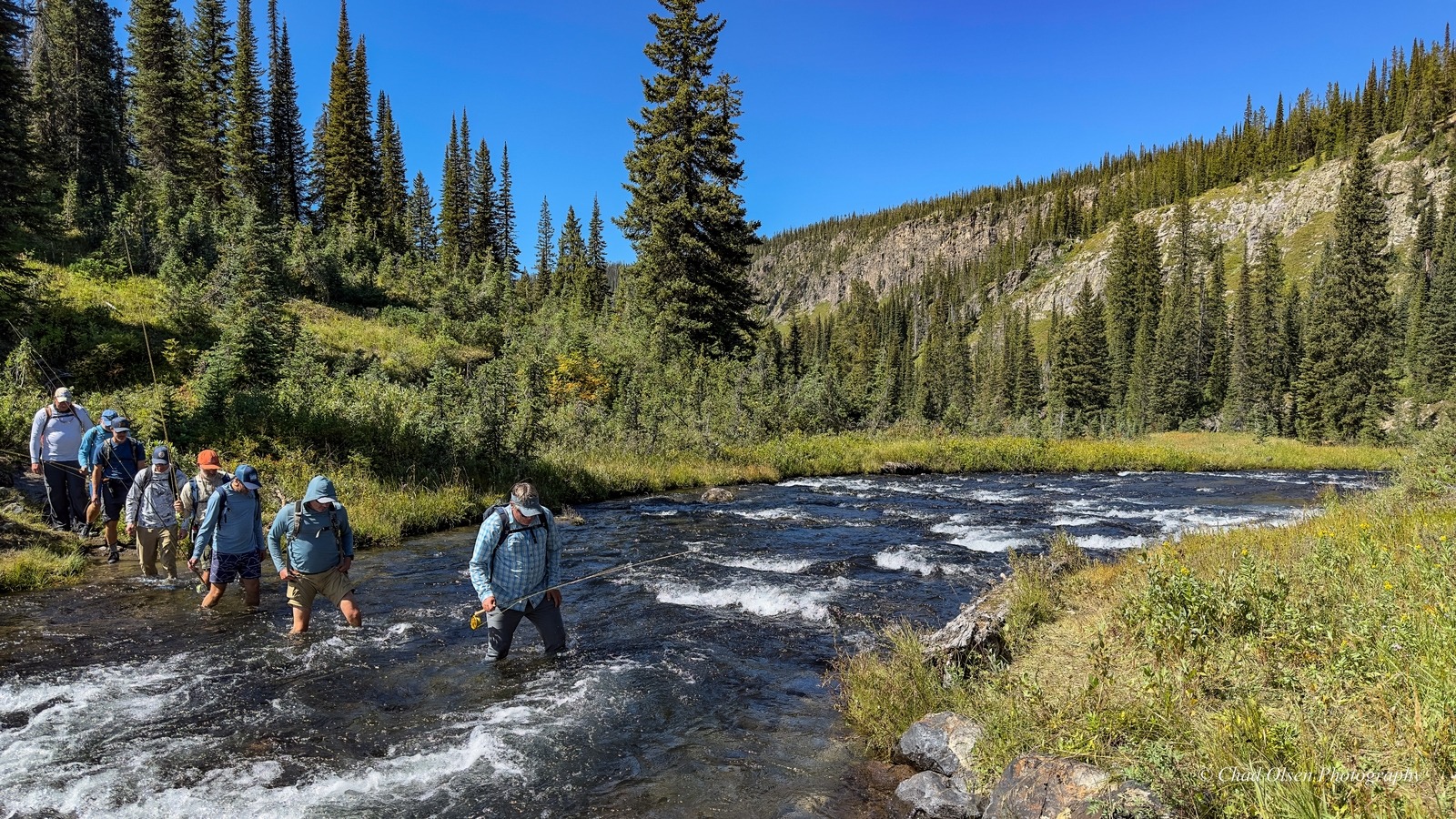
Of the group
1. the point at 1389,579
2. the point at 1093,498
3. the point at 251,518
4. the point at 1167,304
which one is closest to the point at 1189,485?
the point at 1093,498

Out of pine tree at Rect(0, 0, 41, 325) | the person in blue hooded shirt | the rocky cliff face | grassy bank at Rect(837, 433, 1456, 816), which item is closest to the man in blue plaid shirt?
grassy bank at Rect(837, 433, 1456, 816)

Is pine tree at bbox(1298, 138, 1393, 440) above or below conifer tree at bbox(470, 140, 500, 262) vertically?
below

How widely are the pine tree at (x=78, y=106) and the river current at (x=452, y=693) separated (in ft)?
117

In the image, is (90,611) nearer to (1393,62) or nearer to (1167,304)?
(1167,304)

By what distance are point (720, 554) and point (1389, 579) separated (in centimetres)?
1005

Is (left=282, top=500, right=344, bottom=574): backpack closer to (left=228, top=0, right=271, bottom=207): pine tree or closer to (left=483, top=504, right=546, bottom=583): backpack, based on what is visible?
(left=483, top=504, right=546, bottom=583): backpack

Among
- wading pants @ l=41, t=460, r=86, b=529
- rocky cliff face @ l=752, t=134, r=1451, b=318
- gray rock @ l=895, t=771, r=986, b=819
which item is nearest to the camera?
gray rock @ l=895, t=771, r=986, b=819

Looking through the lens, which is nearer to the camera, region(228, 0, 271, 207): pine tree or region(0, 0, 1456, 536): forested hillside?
region(0, 0, 1456, 536): forested hillside

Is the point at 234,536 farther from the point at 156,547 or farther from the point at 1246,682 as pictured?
the point at 1246,682

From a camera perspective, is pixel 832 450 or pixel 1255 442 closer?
pixel 832 450

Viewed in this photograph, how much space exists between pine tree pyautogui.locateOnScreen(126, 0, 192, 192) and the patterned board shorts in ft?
149

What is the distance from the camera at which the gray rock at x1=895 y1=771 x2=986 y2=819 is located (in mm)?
5172

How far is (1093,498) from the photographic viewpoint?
2355cm

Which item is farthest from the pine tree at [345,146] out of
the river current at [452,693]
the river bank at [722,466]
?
the river current at [452,693]
